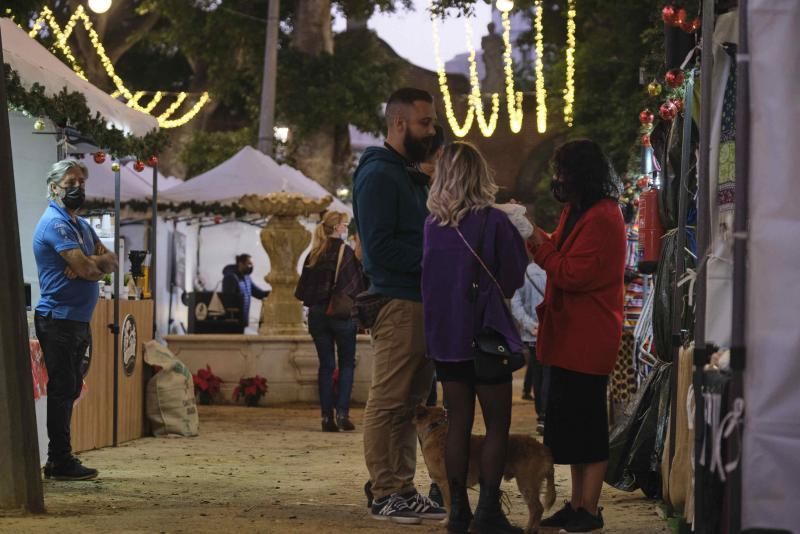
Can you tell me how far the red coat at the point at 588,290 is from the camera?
6277 millimetres

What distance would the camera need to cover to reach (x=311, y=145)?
2948 centimetres

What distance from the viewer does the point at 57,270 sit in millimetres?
8773

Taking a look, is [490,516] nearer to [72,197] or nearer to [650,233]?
[650,233]

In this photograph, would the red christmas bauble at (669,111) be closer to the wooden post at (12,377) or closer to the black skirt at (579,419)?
the black skirt at (579,419)

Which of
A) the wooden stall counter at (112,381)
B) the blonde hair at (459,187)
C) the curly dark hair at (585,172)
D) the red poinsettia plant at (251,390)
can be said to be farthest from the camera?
the red poinsettia plant at (251,390)

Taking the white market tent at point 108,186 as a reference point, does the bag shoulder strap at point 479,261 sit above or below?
below

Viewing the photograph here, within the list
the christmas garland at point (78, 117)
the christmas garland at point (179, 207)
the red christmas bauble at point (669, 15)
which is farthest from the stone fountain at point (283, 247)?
the red christmas bauble at point (669, 15)

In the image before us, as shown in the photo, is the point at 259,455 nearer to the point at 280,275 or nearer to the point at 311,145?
the point at 280,275

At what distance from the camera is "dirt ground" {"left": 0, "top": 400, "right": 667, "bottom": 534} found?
22.0 ft

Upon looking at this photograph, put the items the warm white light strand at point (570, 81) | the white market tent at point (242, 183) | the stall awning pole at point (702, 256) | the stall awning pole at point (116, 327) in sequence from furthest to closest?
the warm white light strand at point (570, 81), the white market tent at point (242, 183), the stall awning pole at point (116, 327), the stall awning pole at point (702, 256)

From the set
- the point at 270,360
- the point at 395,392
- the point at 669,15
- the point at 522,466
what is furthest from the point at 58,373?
the point at 270,360

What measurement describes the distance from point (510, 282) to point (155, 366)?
669 centimetres

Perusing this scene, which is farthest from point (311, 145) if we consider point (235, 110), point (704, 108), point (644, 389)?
point (704, 108)

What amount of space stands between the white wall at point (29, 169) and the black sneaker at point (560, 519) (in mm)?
5679
